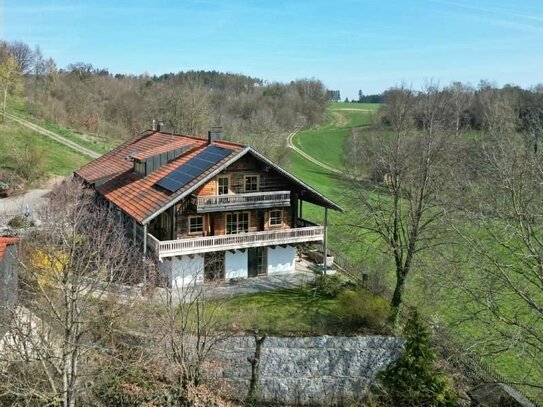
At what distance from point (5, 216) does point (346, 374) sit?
967 inches

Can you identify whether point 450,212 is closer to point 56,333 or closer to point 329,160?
point 56,333

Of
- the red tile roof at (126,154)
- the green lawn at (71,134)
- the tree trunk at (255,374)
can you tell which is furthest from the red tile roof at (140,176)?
the green lawn at (71,134)

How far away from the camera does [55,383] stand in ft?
62.8

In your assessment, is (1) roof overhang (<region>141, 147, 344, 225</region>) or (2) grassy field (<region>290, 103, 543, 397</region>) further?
(1) roof overhang (<region>141, 147, 344, 225</region>)

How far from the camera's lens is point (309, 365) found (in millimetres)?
24625

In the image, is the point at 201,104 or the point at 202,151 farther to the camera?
Result: the point at 201,104

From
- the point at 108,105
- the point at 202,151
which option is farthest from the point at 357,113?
the point at 202,151

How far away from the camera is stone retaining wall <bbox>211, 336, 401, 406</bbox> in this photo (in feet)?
78.9

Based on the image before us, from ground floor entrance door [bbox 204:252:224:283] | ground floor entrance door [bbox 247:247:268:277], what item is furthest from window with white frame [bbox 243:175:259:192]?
ground floor entrance door [bbox 204:252:224:283]

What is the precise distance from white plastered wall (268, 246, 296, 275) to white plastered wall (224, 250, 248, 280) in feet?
4.98

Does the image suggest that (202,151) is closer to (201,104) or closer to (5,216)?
(5,216)

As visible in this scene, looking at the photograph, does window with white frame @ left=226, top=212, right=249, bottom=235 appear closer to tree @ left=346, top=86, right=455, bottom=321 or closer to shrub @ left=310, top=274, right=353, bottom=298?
shrub @ left=310, top=274, right=353, bottom=298

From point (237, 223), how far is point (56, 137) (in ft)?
144

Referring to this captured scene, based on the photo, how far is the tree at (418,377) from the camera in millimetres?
21641
